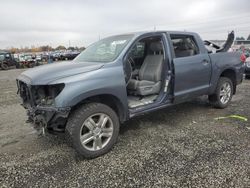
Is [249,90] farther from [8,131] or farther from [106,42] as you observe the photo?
[8,131]

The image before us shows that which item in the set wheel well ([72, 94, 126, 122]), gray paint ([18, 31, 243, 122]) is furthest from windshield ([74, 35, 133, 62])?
wheel well ([72, 94, 126, 122])

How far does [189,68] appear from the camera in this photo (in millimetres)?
4273

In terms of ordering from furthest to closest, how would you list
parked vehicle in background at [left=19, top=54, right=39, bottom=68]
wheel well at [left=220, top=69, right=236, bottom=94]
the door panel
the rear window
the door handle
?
parked vehicle in background at [left=19, top=54, right=39, bottom=68], wheel well at [left=220, top=69, right=236, bottom=94], the door handle, the rear window, the door panel

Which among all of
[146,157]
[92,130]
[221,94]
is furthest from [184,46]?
[92,130]

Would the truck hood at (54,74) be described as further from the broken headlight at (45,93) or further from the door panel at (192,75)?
the door panel at (192,75)

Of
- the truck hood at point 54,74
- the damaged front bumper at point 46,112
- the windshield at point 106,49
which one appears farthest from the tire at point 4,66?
the damaged front bumper at point 46,112

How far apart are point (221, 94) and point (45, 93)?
4.03 metres

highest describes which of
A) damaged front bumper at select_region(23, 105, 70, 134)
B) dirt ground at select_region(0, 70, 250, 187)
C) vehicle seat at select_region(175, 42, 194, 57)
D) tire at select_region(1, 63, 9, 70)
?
vehicle seat at select_region(175, 42, 194, 57)

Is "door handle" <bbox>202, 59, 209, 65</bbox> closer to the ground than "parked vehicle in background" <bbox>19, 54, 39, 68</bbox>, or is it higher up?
higher up

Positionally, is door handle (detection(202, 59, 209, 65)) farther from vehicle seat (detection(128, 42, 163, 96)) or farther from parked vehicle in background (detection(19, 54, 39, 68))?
parked vehicle in background (detection(19, 54, 39, 68))

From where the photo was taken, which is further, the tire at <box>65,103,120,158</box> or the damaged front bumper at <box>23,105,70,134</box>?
the tire at <box>65,103,120,158</box>

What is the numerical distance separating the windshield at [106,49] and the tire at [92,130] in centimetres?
88

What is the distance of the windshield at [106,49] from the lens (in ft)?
12.0

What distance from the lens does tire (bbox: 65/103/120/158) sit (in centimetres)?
300
